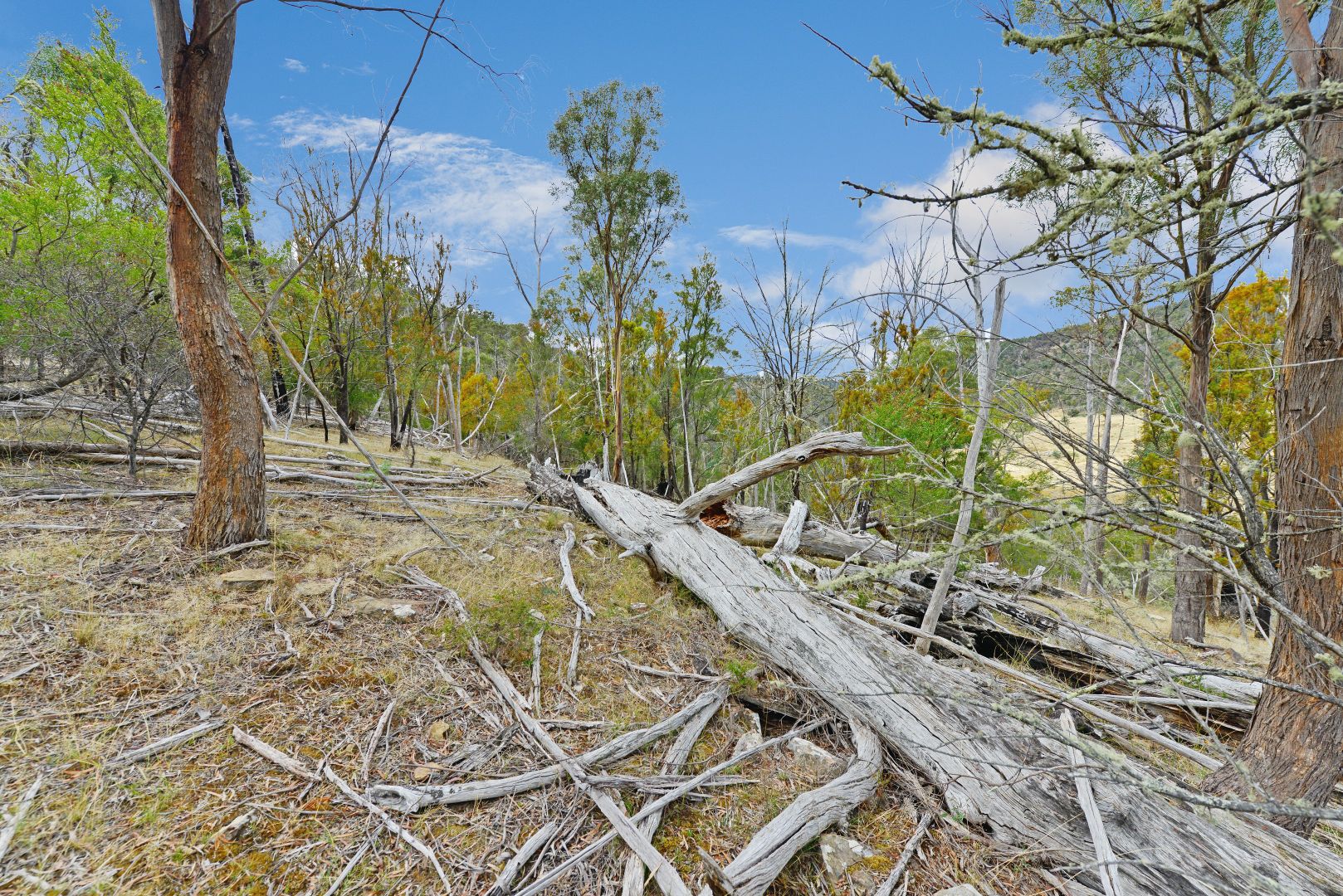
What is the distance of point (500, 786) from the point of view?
254 centimetres

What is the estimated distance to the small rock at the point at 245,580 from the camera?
384 cm

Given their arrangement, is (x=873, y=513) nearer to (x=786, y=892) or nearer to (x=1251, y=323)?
(x=786, y=892)

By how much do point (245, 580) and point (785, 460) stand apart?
406 cm

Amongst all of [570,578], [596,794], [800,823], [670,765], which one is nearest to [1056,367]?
[800,823]

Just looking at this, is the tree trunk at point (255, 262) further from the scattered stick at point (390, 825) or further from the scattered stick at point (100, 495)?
the scattered stick at point (390, 825)

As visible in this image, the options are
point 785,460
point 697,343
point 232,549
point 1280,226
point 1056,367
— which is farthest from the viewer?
point 697,343

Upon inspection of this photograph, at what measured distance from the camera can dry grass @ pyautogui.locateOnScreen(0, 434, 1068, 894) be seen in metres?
2.16

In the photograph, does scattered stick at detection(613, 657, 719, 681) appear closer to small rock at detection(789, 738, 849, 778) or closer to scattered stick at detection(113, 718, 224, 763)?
small rock at detection(789, 738, 849, 778)

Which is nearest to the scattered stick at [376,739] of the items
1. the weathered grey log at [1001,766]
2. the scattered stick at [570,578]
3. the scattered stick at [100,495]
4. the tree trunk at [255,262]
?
the scattered stick at [570,578]

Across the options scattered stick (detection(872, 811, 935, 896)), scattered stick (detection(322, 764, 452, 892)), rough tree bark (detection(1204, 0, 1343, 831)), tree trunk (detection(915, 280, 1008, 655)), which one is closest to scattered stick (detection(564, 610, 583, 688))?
scattered stick (detection(322, 764, 452, 892))

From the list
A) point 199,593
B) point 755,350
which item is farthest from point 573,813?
point 755,350

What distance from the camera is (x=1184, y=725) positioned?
3.75 metres

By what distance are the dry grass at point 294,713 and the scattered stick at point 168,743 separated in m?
0.04

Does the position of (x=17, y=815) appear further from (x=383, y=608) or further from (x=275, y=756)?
(x=383, y=608)
